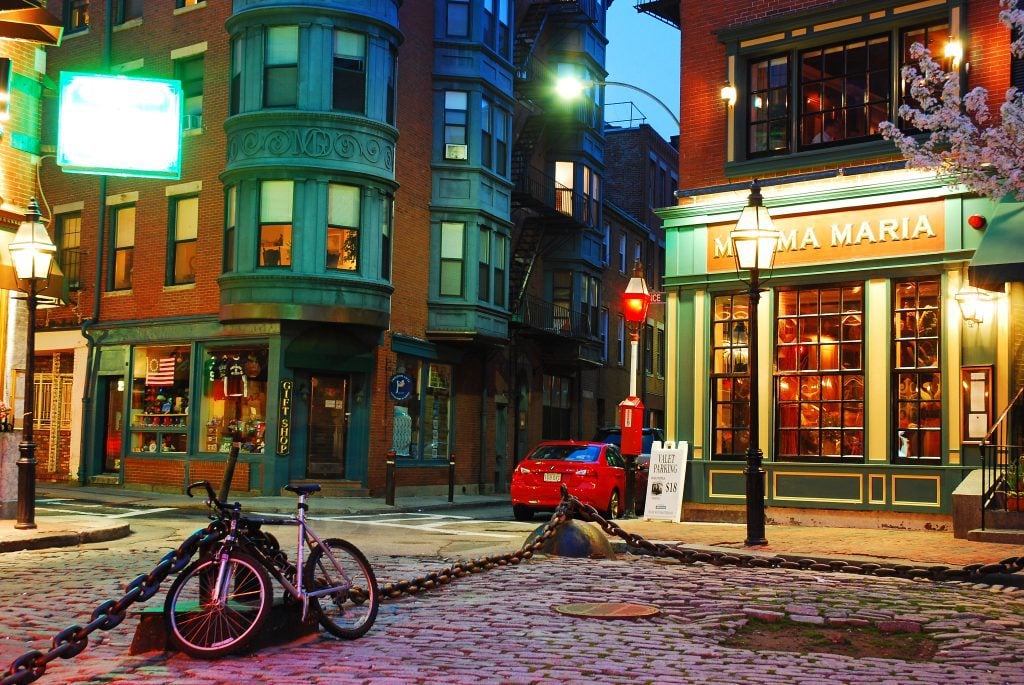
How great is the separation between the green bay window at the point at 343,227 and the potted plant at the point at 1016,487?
16.5m

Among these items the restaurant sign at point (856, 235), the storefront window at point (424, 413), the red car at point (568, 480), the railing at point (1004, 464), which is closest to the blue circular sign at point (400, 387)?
the storefront window at point (424, 413)

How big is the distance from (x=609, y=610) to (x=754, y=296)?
21.4 ft

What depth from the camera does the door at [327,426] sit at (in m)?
27.9

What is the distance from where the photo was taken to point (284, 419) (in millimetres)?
27109

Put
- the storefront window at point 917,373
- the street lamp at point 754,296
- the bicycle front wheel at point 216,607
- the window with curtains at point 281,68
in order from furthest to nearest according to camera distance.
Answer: the window with curtains at point 281,68
the storefront window at point 917,373
the street lamp at point 754,296
the bicycle front wheel at point 216,607

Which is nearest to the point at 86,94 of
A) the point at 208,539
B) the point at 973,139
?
the point at 973,139

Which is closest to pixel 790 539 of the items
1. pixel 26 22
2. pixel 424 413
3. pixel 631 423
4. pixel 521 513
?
pixel 631 423

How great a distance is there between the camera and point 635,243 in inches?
1984

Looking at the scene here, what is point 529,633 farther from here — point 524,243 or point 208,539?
point 524,243

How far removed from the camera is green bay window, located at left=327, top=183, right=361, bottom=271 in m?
27.8

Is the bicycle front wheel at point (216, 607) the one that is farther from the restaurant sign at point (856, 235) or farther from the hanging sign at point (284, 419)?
the hanging sign at point (284, 419)

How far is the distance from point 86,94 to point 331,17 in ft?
21.4

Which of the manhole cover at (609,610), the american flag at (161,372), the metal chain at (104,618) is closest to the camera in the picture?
the metal chain at (104,618)

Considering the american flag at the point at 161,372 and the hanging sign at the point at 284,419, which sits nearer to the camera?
→ the hanging sign at the point at 284,419
